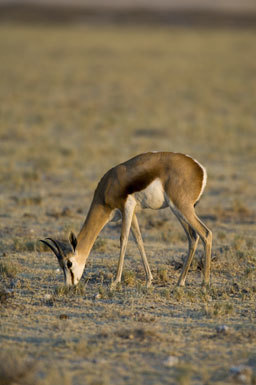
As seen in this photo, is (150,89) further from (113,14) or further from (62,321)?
(113,14)

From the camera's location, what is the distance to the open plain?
573 cm

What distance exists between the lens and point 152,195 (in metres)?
7.57

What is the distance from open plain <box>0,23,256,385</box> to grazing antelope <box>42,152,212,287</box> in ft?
1.47

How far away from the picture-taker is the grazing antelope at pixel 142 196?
24.7 feet

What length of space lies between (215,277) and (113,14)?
110 metres

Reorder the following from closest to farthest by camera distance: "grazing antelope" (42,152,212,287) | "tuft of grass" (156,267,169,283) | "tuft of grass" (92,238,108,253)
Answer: "grazing antelope" (42,152,212,287) < "tuft of grass" (156,267,169,283) < "tuft of grass" (92,238,108,253)

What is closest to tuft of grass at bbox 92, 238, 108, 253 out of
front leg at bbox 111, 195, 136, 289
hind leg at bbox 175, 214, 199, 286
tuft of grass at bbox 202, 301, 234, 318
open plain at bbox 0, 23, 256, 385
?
open plain at bbox 0, 23, 256, 385

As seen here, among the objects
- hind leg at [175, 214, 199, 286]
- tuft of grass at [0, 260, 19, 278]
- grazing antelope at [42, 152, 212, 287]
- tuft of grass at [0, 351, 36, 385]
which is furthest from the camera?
tuft of grass at [0, 260, 19, 278]

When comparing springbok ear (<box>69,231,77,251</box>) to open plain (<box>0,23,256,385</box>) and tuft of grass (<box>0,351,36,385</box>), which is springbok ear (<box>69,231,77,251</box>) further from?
tuft of grass (<box>0,351,36,385</box>)

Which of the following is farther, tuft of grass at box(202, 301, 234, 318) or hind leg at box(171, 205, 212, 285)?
hind leg at box(171, 205, 212, 285)

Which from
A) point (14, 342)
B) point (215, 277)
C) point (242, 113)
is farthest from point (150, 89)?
point (14, 342)

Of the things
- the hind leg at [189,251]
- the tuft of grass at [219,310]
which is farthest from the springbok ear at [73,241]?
the tuft of grass at [219,310]

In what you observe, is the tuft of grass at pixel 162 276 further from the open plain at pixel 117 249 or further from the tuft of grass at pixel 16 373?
the tuft of grass at pixel 16 373

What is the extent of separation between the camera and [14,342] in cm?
612
